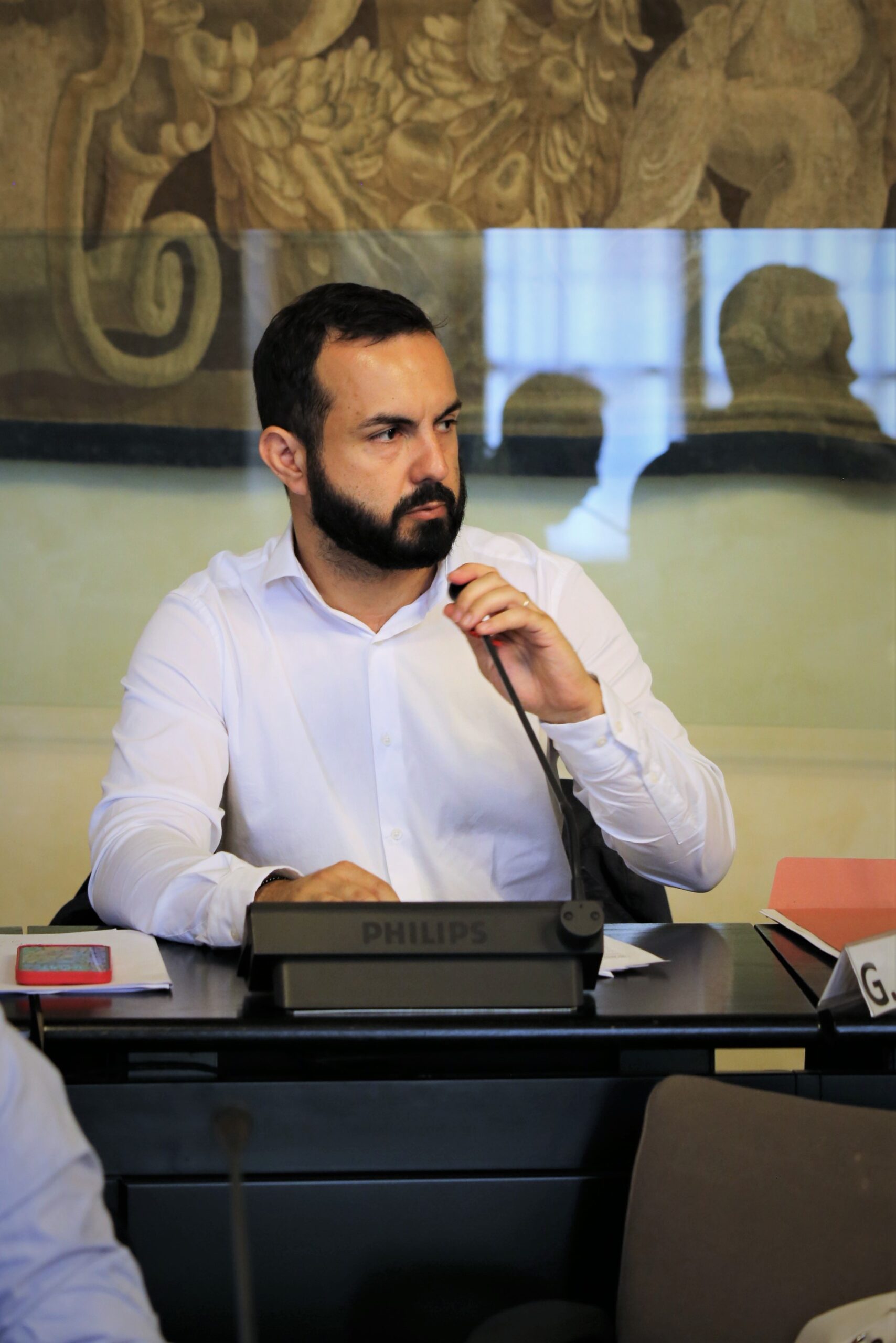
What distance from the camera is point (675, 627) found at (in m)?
3.79

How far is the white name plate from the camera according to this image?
4.00 ft

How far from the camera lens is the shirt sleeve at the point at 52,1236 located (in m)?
0.86

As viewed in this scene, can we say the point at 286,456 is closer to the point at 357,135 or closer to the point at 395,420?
the point at 395,420

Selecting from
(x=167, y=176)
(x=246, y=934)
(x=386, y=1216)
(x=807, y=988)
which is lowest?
(x=386, y=1216)

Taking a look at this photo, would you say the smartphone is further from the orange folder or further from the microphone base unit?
the orange folder

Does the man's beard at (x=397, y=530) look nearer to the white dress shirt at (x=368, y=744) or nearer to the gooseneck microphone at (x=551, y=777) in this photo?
the white dress shirt at (x=368, y=744)

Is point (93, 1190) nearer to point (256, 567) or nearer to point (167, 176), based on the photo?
point (256, 567)

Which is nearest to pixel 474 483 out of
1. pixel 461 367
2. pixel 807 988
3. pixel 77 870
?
pixel 461 367

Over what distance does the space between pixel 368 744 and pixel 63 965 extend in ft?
2.44

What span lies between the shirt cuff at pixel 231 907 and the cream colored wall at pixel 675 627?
2336 millimetres

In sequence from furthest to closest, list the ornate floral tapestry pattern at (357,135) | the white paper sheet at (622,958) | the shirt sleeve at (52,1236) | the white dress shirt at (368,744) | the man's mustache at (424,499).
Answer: the ornate floral tapestry pattern at (357,135), the man's mustache at (424,499), the white dress shirt at (368,744), the white paper sheet at (622,958), the shirt sleeve at (52,1236)

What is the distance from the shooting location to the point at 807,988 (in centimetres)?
134

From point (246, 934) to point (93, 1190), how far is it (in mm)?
329

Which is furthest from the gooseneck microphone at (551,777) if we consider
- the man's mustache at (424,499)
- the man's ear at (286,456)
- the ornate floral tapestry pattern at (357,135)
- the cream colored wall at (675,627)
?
the ornate floral tapestry pattern at (357,135)
